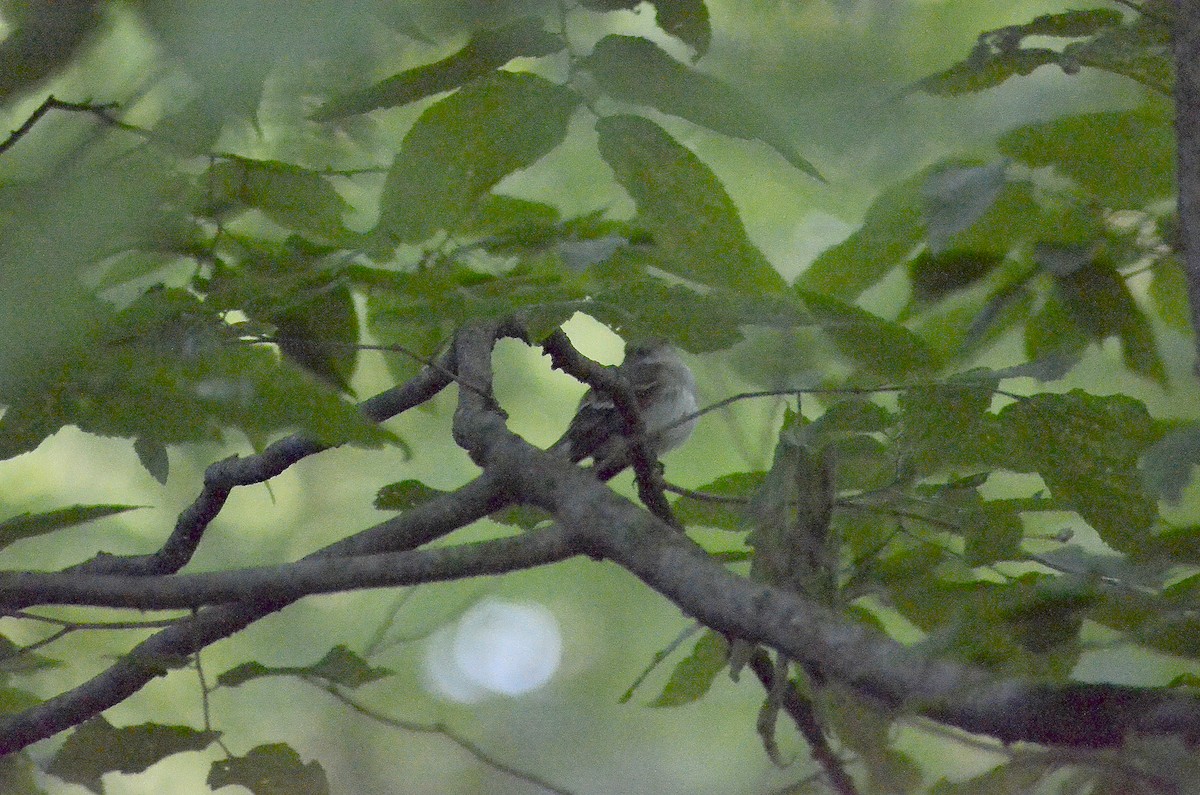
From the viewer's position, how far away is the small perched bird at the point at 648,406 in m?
2.39

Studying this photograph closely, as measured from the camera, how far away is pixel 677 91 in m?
1.03

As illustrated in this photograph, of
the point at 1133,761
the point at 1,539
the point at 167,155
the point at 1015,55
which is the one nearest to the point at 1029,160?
the point at 1015,55

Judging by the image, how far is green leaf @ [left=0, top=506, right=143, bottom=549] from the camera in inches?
50.0

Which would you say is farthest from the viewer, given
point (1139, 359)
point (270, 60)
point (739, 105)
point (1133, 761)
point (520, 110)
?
point (1139, 359)

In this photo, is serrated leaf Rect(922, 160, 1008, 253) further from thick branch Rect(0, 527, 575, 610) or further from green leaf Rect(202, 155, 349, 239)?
green leaf Rect(202, 155, 349, 239)

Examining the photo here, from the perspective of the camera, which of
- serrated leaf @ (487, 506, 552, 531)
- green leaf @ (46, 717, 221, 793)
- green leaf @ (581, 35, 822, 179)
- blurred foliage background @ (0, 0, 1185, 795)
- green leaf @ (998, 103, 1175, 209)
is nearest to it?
blurred foliage background @ (0, 0, 1185, 795)

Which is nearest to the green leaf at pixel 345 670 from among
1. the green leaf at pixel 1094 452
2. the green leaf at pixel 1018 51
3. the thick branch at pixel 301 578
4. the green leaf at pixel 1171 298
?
the thick branch at pixel 301 578

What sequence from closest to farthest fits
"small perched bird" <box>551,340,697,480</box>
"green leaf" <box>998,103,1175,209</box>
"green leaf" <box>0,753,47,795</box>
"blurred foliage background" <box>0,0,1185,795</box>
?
"blurred foliage background" <box>0,0,1185,795</box> → "green leaf" <box>998,103,1175,209</box> → "green leaf" <box>0,753,47,795</box> → "small perched bird" <box>551,340,697,480</box>

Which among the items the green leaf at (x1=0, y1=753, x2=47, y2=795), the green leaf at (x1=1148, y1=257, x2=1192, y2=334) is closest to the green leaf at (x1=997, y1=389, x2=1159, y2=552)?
the green leaf at (x1=1148, y1=257, x2=1192, y2=334)

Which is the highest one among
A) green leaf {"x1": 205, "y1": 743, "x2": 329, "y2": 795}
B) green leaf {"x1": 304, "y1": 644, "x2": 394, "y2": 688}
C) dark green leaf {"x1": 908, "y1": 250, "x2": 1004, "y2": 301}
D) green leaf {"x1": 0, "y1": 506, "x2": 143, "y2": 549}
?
dark green leaf {"x1": 908, "y1": 250, "x2": 1004, "y2": 301}

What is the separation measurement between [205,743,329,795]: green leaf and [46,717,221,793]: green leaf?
0.04m

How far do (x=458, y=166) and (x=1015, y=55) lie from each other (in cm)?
55

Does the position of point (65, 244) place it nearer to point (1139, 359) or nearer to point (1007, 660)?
point (1007, 660)

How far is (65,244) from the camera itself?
838 millimetres
